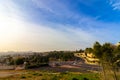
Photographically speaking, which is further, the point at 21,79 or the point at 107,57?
the point at 21,79

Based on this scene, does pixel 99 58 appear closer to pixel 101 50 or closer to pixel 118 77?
pixel 101 50

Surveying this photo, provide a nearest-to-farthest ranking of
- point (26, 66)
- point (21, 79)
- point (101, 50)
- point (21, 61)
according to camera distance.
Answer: point (101, 50), point (21, 79), point (26, 66), point (21, 61)

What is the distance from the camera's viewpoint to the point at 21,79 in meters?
36.5

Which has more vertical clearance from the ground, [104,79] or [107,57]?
[107,57]

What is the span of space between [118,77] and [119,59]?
198 centimetres

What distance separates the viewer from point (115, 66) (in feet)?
65.9

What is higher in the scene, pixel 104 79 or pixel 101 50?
pixel 101 50

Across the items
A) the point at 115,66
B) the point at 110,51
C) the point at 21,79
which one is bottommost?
the point at 21,79

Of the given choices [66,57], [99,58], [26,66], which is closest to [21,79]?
[99,58]

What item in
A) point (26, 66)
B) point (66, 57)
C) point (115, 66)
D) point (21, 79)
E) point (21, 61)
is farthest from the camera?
point (66, 57)

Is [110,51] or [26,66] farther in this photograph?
[26,66]

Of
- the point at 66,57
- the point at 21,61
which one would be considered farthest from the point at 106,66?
the point at 66,57

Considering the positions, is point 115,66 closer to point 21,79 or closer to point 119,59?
point 119,59

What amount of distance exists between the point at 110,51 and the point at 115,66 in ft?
6.26
